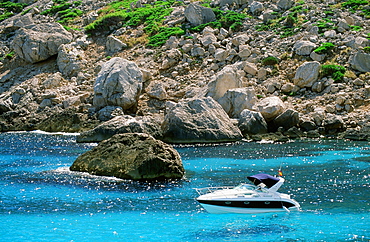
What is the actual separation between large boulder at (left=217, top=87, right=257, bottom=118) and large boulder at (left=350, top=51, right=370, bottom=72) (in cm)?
1289

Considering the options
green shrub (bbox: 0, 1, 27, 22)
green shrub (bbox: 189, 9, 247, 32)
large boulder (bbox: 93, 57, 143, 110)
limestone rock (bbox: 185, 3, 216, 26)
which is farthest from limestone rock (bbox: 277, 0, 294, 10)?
green shrub (bbox: 0, 1, 27, 22)

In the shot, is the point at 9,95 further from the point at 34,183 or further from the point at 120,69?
the point at 34,183

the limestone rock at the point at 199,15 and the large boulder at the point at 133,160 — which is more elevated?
the limestone rock at the point at 199,15

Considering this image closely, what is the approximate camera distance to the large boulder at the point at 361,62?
Result: 164ft

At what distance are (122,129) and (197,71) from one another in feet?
64.1

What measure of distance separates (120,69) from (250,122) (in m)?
16.6

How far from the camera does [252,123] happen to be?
42906 millimetres

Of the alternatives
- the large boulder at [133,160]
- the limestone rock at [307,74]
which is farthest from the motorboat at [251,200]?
the limestone rock at [307,74]

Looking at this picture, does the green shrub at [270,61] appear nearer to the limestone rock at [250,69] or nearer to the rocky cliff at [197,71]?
A: the rocky cliff at [197,71]

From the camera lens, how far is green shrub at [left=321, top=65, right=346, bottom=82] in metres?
49.2

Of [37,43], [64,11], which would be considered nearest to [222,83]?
[37,43]

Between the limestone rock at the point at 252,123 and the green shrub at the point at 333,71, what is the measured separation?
11.8 meters

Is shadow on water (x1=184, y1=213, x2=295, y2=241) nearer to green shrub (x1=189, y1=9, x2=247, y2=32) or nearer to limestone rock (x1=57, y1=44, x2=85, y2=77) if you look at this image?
green shrub (x1=189, y1=9, x2=247, y2=32)

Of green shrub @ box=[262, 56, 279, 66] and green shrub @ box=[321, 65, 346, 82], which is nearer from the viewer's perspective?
green shrub @ box=[321, 65, 346, 82]
